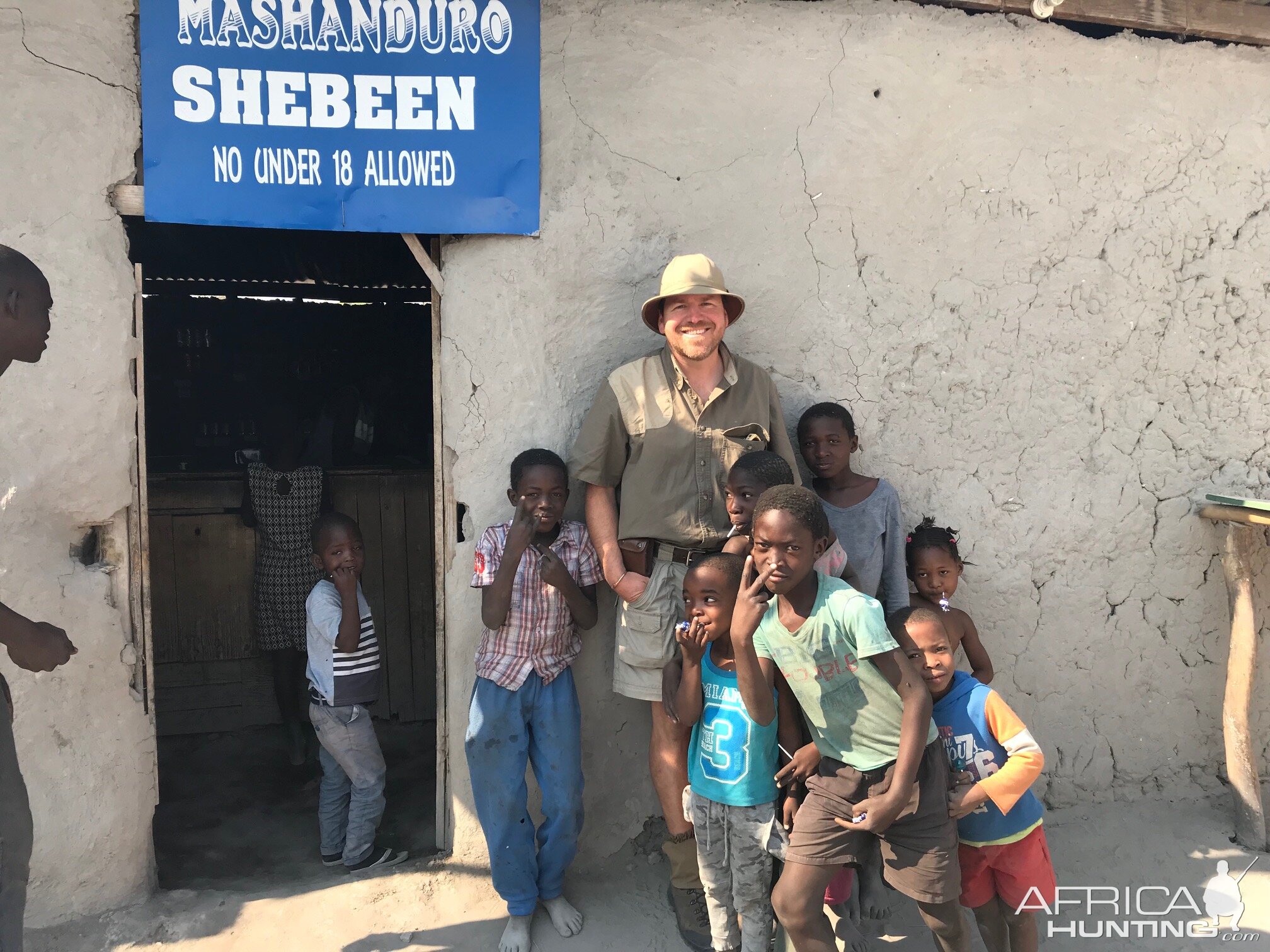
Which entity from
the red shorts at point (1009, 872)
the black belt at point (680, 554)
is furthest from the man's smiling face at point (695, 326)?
the red shorts at point (1009, 872)

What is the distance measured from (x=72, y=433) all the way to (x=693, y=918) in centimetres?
262

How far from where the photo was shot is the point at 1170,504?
378cm

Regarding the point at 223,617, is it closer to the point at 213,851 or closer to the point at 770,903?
the point at 213,851

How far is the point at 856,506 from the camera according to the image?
3.20 m

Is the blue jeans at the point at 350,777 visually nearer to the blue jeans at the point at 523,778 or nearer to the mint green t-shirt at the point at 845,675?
the blue jeans at the point at 523,778

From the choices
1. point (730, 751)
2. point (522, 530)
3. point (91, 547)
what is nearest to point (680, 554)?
point (522, 530)

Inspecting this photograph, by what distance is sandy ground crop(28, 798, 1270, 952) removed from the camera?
9.91 ft

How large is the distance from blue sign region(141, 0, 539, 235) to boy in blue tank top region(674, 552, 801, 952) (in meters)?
1.54

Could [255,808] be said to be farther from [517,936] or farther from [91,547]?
[517,936]

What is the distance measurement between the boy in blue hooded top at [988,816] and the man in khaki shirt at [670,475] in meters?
0.74

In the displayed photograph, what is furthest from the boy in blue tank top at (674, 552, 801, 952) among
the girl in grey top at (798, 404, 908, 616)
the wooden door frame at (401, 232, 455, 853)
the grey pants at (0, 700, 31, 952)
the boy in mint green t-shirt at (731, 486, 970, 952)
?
the grey pants at (0, 700, 31, 952)

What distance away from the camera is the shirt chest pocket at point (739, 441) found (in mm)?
3029

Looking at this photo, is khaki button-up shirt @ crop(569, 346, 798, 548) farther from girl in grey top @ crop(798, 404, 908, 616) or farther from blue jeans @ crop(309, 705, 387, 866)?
blue jeans @ crop(309, 705, 387, 866)

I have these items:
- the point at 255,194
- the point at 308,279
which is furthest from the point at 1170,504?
the point at 308,279
